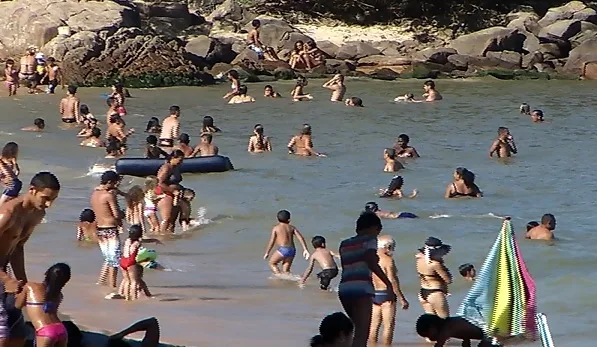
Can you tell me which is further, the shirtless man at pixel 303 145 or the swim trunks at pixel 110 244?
the shirtless man at pixel 303 145

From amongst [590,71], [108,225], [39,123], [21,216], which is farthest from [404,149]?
[590,71]

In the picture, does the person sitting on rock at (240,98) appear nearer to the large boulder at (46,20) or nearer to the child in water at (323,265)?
the large boulder at (46,20)

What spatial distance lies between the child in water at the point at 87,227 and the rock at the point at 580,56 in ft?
74.4

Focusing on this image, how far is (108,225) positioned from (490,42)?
25.5m

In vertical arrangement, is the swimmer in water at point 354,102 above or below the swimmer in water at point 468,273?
above

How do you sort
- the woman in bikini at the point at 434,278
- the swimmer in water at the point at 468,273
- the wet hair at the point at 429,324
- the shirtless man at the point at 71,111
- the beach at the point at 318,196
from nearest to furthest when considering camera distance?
the wet hair at the point at 429,324 → the woman in bikini at the point at 434,278 → the beach at the point at 318,196 → the swimmer in water at the point at 468,273 → the shirtless man at the point at 71,111

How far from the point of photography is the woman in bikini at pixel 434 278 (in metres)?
9.27

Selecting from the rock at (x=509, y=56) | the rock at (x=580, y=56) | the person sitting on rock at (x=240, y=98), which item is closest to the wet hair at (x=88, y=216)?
the person sitting on rock at (x=240, y=98)

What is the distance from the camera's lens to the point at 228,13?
38.3m

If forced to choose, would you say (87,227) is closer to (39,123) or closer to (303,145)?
(303,145)

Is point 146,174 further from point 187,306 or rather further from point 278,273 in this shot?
point 187,306

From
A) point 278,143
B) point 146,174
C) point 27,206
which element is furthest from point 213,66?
point 27,206

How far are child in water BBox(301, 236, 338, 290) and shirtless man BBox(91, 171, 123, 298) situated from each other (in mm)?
1905

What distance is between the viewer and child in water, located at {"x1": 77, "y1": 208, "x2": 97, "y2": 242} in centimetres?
1212
